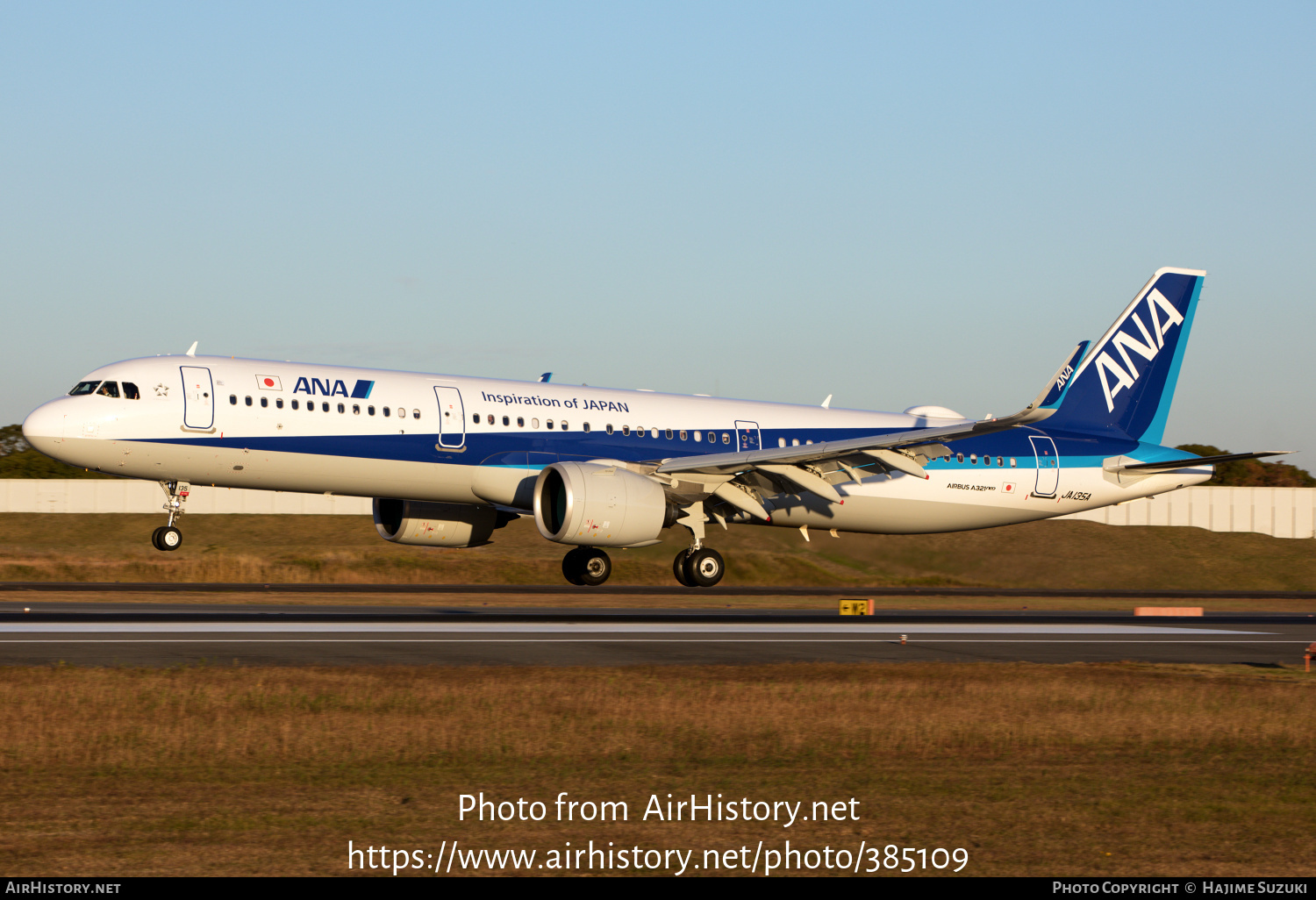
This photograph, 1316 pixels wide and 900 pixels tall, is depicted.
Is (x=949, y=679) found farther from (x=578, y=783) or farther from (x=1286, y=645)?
(x=1286, y=645)

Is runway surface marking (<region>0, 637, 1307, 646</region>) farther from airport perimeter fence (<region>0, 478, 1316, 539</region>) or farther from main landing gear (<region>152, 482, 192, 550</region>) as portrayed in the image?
airport perimeter fence (<region>0, 478, 1316, 539</region>)

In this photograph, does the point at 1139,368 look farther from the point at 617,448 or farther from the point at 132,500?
the point at 132,500

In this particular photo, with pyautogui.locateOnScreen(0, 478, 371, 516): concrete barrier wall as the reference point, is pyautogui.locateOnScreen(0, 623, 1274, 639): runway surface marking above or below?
below

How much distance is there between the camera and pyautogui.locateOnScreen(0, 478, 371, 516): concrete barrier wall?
72250 millimetres

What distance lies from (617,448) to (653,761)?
72.4 feet

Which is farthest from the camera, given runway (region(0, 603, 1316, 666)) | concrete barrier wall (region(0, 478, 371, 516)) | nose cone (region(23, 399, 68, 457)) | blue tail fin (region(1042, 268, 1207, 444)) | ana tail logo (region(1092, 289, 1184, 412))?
concrete barrier wall (region(0, 478, 371, 516))

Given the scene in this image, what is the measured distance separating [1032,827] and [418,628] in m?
17.1

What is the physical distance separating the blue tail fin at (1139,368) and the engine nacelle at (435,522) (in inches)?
682

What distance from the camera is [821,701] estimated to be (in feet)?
55.6

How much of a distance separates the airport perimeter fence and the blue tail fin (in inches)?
1195

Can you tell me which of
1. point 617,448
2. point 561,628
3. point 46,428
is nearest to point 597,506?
point 617,448

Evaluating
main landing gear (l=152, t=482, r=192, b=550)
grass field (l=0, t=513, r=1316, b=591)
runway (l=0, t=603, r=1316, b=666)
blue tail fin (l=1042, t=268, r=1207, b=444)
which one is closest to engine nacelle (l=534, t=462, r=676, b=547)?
runway (l=0, t=603, r=1316, b=666)

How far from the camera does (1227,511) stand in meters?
75.1
